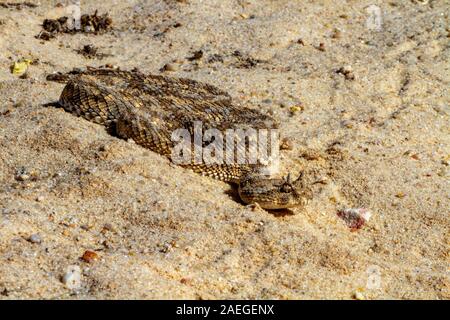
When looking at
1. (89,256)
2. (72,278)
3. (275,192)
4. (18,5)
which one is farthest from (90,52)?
(72,278)

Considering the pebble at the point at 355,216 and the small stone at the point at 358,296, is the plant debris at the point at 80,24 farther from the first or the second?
the small stone at the point at 358,296

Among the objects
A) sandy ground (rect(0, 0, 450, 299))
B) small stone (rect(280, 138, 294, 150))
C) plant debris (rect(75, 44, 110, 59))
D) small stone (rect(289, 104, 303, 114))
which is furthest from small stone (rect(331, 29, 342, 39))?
small stone (rect(280, 138, 294, 150))

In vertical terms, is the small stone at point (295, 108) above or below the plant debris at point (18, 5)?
below

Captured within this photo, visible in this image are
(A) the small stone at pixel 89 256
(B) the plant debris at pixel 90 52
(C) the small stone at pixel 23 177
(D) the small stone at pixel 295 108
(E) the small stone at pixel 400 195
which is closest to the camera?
(A) the small stone at pixel 89 256

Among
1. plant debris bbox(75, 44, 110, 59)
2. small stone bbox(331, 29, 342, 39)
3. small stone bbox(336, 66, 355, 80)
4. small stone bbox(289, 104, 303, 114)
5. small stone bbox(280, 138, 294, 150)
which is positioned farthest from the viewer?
small stone bbox(331, 29, 342, 39)

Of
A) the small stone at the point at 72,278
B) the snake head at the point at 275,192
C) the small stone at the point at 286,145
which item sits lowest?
the small stone at the point at 286,145

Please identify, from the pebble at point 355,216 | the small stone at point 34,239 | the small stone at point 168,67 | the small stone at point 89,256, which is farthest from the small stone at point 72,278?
the small stone at point 168,67

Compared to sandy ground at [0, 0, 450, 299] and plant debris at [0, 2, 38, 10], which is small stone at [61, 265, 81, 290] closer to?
sandy ground at [0, 0, 450, 299]
